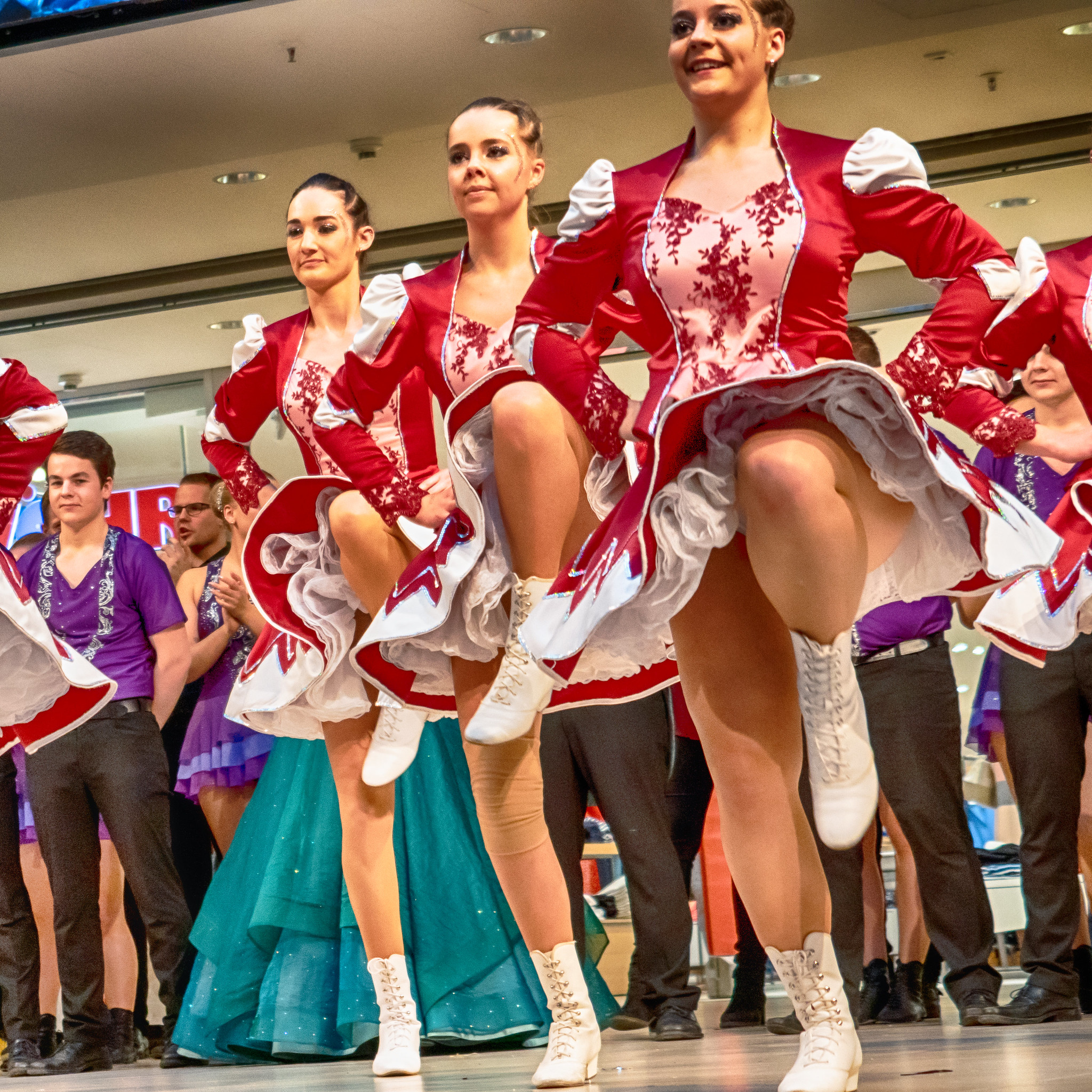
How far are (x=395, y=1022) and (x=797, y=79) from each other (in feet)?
13.5

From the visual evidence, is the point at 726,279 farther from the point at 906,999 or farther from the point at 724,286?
the point at 906,999

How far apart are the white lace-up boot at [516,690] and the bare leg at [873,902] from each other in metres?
1.77

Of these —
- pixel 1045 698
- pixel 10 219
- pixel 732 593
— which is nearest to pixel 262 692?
pixel 732 593

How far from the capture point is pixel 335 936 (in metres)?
Result: 4.20

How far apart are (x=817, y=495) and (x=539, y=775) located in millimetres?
995

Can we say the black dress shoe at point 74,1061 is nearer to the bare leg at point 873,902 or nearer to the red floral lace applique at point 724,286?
the bare leg at point 873,902

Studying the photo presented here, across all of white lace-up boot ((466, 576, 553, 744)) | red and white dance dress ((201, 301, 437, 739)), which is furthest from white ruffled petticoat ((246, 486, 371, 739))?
Result: white lace-up boot ((466, 576, 553, 744))

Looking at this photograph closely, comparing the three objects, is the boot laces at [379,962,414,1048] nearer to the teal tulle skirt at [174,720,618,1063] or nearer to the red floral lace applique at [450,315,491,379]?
the teal tulle skirt at [174,720,618,1063]

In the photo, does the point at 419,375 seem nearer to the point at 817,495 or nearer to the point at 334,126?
the point at 817,495

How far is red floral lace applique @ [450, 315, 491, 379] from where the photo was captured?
3.00 m

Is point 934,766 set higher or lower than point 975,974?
higher

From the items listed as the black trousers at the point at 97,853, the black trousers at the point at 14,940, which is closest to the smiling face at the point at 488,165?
the black trousers at the point at 97,853

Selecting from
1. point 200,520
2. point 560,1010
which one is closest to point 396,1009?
point 560,1010

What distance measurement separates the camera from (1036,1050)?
2.76 metres
